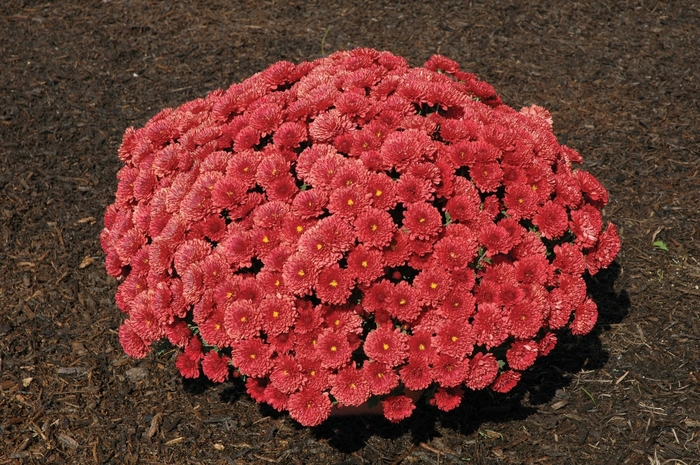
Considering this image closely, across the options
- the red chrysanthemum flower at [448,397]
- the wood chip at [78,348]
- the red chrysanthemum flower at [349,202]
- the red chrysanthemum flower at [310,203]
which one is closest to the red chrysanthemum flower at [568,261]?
the red chrysanthemum flower at [448,397]

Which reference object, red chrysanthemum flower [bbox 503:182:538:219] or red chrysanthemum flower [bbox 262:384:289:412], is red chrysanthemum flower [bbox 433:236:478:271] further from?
red chrysanthemum flower [bbox 262:384:289:412]

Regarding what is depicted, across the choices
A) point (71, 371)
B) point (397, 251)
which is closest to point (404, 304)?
point (397, 251)

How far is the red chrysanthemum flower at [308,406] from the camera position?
3062 mm

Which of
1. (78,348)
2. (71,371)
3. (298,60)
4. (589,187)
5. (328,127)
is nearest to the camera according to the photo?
(328,127)

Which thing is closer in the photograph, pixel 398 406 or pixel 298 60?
pixel 398 406

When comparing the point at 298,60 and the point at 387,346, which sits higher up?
the point at 387,346

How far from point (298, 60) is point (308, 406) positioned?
4462 millimetres

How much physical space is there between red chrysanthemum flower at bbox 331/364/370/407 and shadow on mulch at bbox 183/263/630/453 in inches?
36.1

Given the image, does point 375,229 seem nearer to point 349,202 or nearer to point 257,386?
point 349,202

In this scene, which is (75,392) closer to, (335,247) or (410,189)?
(335,247)

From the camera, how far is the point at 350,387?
3.02 meters

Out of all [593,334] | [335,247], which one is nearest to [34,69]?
[335,247]

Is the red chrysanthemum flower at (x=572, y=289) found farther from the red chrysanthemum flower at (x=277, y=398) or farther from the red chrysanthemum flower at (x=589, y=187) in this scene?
the red chrysanthemum flower at (x=277, y=398)

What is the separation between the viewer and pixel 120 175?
3785 mm
